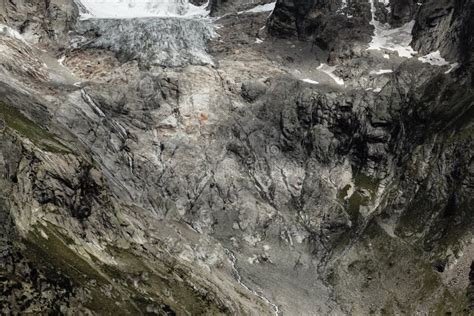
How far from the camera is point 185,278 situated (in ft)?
297

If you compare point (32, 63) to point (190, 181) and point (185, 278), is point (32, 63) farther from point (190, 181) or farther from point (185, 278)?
point (185, 278)

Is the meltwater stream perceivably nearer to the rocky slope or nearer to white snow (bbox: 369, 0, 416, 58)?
the rocky slope

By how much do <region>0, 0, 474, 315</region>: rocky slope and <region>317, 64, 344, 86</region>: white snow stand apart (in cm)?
50

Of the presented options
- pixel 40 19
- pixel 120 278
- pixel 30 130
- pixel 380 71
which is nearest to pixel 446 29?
pixel 380 71

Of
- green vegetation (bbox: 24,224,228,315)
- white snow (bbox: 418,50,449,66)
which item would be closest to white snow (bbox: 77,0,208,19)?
white snow (bbox: 418,50,449,66)

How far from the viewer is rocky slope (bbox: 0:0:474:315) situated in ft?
275

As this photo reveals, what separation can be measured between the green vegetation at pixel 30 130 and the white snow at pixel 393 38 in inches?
3604

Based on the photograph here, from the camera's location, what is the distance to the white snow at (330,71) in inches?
5669

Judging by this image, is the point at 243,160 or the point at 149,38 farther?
the point at 149,38

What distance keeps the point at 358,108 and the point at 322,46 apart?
31.2 meters

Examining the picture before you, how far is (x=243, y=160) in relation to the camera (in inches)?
5032

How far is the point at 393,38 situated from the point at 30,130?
340ft

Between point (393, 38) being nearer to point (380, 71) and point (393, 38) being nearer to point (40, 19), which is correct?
point (380, 71)

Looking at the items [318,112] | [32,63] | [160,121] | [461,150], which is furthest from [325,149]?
[32,63]
